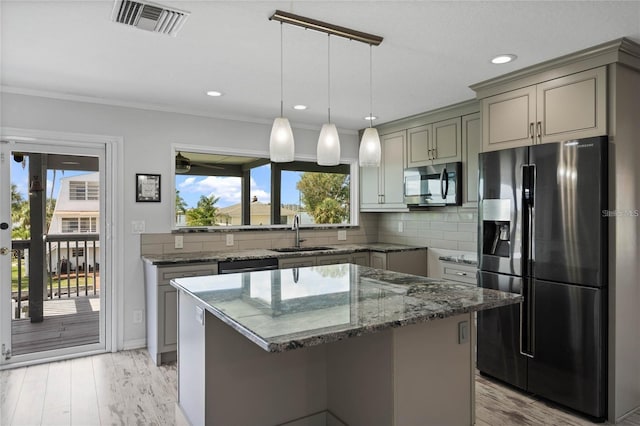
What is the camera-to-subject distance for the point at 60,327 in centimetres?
378

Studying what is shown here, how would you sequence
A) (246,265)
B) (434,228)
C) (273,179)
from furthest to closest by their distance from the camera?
(273,179)
(434,228)
(246,265)

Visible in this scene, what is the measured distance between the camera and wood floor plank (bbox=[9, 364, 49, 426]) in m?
2.61

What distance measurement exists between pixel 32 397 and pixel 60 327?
96 centimetres

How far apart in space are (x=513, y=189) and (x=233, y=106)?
262 cm

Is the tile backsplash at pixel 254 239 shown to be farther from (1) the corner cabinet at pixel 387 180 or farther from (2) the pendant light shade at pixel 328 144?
(2) the pendant light shade at pixel 328 144

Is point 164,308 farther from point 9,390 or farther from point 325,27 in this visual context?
point 325,27

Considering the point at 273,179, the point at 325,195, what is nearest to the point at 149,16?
the point at 273,179

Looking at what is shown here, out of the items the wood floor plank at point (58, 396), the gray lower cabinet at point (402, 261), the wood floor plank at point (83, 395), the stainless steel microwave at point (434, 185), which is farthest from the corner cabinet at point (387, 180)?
the wood floor plank at point (58, 396)

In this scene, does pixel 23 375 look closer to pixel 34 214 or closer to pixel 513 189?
pixel 34 214

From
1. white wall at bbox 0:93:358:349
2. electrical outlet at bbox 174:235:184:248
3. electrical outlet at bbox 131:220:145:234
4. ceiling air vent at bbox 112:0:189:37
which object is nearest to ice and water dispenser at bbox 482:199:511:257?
ceiling air vent at bbox 112:0:189:37

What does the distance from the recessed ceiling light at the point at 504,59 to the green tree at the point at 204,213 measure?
3.03 meters

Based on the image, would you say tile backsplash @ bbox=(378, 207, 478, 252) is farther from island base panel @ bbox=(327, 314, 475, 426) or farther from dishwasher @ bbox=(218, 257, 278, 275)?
island base panel @ bbox=(327, 314, 475, 426)

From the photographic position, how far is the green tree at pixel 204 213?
173 inches

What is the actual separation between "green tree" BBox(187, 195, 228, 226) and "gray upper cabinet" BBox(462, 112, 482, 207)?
8.51 ft
